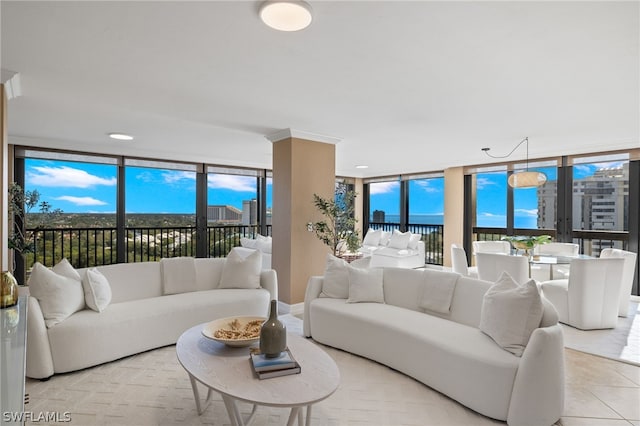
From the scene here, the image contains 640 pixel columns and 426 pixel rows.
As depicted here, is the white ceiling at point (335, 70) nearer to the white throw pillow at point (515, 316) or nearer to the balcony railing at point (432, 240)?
the white throw pillow at point (515, 316)

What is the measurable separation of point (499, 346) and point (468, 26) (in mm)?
2046

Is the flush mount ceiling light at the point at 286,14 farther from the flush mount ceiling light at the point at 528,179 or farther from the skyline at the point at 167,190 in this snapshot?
the skyline at the point at 167,190

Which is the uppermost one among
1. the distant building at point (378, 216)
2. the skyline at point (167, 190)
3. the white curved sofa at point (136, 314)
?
the skyline at point (167, 190)

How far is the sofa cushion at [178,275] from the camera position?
12.8 ft

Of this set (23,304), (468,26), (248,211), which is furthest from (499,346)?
(248,211)

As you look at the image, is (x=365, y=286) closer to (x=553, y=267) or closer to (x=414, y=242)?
(x=553, y=267)

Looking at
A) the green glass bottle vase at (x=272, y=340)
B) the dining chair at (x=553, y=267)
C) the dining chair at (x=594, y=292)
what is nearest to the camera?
the green glass bottle vase at (x=272, y=340)

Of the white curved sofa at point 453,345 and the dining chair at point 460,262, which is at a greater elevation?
the dining chair at point 460,262

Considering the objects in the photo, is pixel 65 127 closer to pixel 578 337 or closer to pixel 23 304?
pixel 23 304

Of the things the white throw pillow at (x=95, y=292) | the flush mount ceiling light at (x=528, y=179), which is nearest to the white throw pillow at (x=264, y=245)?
the white throw pillow at (x=95, y=292)

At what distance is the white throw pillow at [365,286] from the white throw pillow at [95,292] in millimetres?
2300

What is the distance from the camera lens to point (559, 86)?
2963 millimetres

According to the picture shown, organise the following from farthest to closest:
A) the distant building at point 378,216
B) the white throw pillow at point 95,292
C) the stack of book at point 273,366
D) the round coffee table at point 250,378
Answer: the distant building at point 378,216
the white throw pillow at point 95,292
the stack of book at point 273,366
the round coffee table at point 250,378

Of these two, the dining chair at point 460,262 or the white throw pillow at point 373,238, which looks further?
the white throw pillow at point 373,238
